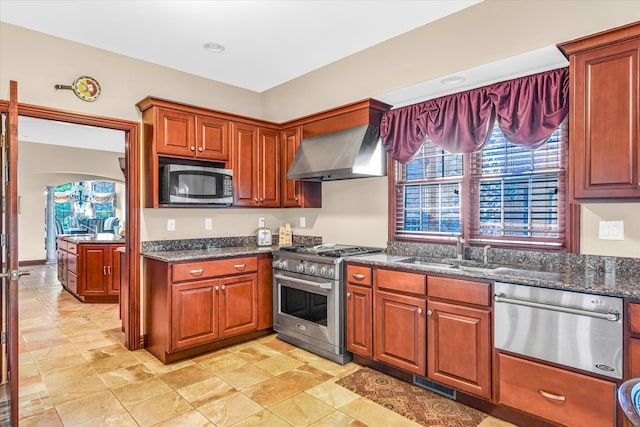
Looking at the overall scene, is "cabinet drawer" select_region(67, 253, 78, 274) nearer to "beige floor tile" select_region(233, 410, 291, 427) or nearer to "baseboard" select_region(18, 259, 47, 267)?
"baseboard" select_region(18, 259, 47, 267)

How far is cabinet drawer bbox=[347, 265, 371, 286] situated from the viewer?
3004 millimetres

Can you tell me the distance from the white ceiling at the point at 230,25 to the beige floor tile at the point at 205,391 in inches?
111

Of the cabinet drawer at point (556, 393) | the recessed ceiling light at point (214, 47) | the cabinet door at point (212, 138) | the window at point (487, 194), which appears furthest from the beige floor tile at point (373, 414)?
the recessed ceiling light at point (214, 47)

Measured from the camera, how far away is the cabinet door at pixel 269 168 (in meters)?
4.14

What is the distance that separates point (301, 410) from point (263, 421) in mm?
264

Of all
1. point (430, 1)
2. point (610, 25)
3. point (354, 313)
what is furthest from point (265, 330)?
point (610, 25)

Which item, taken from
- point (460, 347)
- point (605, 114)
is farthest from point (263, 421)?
point (605, 114)

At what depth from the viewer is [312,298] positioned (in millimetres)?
3406

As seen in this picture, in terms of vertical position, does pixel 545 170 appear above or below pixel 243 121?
below

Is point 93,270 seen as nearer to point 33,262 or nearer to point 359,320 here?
point 359,320

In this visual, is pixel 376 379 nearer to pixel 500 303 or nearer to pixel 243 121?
pixel 500 303

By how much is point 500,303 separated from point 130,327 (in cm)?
323

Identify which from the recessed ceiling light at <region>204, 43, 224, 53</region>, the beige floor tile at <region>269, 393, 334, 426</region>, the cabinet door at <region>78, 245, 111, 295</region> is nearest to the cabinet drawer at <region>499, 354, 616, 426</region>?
the beige floor tile at <region>269, 393, 334, 426</region>

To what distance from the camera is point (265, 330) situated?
391 cm
